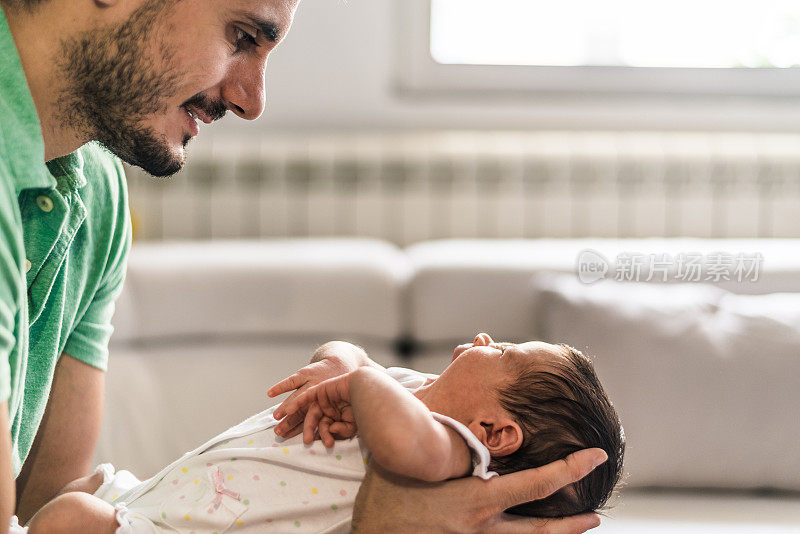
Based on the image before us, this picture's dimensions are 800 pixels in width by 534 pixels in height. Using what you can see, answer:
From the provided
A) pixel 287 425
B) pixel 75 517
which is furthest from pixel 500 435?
pixel 75 517

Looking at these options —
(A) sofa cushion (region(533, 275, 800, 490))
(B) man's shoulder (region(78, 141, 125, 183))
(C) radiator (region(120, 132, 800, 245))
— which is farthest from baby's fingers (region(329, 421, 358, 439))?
(C) radiator (region(120, 132, 800, 245))

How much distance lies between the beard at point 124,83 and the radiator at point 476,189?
62.1 inches

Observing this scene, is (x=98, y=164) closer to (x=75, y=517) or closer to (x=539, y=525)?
(x=75, y=517)

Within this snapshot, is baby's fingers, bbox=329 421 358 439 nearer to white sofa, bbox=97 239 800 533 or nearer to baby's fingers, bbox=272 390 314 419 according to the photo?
baby's fingers, bbox=272 390 314 419

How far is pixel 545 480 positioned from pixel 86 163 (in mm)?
800

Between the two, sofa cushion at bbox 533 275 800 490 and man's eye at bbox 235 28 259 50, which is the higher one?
man's eye at bbox 235 28 259 50

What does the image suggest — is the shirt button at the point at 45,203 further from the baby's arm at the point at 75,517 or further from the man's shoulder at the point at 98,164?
the baby's arm at the point at 75,517

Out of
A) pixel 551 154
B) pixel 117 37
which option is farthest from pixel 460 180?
pixel 117 37

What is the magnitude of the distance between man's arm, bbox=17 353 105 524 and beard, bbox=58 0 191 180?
0.36 meters

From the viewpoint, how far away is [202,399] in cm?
210

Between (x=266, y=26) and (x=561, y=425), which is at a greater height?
(x=266, y=26)

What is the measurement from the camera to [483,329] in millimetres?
2100

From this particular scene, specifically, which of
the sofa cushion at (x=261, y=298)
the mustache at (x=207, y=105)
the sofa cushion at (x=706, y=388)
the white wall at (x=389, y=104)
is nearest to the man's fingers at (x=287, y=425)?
the mustache at (x=207, y=105)

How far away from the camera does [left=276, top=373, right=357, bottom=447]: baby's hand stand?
1096 millimetres
